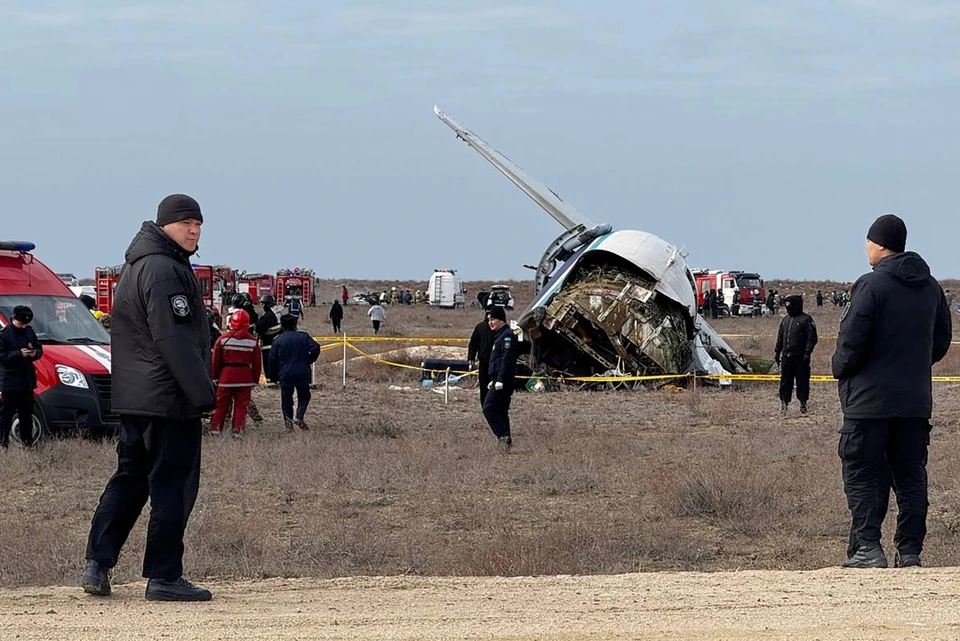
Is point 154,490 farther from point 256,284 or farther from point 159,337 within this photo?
point 256,284

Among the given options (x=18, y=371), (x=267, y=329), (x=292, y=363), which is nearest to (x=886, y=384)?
(x=18, y=371)

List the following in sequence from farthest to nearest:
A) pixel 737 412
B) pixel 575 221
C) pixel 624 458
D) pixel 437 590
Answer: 1. pixel 575 221
2. pixel 737 412
3. pixel 624 458
4. pixel 437 590

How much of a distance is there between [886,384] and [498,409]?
843 centimetres

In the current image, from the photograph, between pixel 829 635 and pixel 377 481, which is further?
pixel 377 481

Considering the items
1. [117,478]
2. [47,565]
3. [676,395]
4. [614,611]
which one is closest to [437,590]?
[614,611]

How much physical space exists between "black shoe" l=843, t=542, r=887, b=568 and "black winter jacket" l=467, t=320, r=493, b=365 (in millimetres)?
9453

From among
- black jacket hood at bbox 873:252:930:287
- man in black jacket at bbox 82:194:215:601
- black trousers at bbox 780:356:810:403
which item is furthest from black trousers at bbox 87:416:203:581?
black trousers at bbox 780:356:810:403

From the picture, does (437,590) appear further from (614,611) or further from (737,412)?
(737,412)

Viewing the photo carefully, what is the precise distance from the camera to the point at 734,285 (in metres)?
74.2

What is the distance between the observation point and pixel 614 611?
21.4 ft

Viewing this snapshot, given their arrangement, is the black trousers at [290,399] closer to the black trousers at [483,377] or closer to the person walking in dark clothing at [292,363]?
the person walking in dark clothing at [292,363]

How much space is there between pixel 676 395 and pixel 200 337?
18.5 m

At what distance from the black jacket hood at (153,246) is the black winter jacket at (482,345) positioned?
34.5 feet

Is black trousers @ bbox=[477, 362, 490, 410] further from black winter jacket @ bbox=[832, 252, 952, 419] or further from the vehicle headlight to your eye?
black winter jacket @ bbox=[832, 252, 952, 419]
